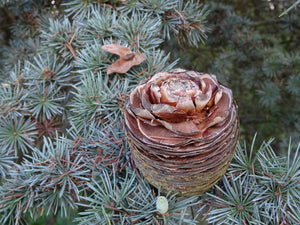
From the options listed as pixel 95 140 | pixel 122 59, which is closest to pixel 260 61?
pixel 122 59

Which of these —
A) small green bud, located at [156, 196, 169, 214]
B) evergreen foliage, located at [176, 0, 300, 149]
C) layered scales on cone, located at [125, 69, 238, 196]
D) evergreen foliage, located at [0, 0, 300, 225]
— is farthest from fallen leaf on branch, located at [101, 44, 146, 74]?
evergreen foliage, located at [176, 0, 300, 149]

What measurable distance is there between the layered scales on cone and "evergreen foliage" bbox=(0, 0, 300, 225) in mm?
47

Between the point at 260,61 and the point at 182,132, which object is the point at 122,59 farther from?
the point at 260,61

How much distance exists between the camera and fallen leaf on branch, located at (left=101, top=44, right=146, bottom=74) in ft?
2.21

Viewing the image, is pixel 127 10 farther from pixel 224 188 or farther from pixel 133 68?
pixel 224 188

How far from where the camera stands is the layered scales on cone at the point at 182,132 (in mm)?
427

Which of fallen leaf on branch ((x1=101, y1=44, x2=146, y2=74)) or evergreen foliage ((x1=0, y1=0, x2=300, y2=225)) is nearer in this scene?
evergreen foliage ((x1=0, y1=0, x2=300, y2=225))

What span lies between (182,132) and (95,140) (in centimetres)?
26

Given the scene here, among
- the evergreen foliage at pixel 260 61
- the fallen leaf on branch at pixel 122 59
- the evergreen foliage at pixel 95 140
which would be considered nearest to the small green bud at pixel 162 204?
the evergreen foliage at pixel 95 140

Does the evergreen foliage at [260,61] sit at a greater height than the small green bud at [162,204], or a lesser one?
lesser

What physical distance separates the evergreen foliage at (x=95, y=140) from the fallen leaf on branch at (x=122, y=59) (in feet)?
0.08

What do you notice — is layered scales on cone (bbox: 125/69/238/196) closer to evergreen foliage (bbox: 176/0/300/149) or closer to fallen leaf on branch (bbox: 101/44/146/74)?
fallen leaf on branch (bbox: 101/44/146/74)

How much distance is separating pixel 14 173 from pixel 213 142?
422mm

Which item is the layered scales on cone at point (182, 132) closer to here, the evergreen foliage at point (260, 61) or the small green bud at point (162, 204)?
the small green bud at point (162, 204)
